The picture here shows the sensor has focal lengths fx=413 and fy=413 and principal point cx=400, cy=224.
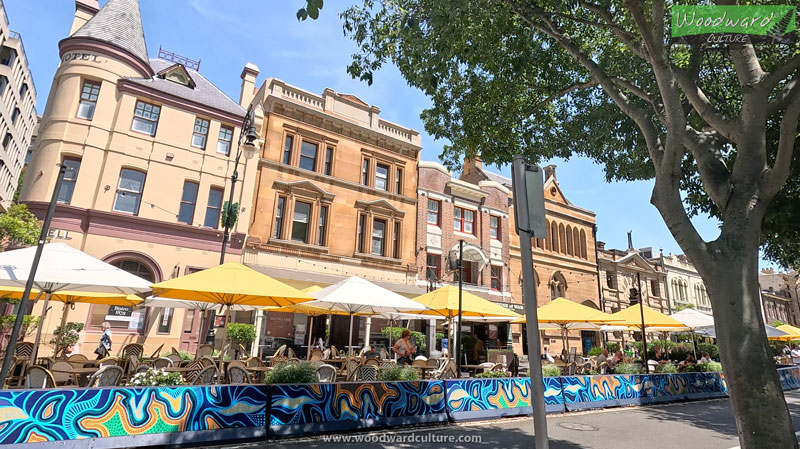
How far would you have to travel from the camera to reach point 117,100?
17.2 meters

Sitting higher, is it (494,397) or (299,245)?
(299,245)

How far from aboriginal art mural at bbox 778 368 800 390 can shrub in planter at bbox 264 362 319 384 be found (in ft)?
64.2

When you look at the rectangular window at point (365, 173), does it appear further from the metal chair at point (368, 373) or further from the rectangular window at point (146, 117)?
the metal chair at point (368, 373)

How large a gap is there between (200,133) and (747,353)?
20.2 metres

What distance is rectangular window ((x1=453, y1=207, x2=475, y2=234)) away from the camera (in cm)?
2620

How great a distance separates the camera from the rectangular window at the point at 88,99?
1667cm

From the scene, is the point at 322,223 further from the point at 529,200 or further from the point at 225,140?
the point at 529,200

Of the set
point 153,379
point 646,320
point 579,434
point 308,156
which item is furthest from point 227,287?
point 646,320

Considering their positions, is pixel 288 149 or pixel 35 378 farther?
pixel 288 149

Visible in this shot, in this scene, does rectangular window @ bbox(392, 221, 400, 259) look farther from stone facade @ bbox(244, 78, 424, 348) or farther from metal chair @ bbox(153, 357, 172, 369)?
metal chair @ bbox(153, 357, 172, 369)

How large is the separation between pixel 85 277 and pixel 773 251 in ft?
56.6

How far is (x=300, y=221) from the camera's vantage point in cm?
2055

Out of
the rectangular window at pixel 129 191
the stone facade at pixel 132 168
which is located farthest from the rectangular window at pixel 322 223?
the rectangular window at pixel 129 191

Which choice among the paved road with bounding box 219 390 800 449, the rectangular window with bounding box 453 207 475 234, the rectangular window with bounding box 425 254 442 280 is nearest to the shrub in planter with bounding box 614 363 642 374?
the paved road with bounding box 219 390 800 449
